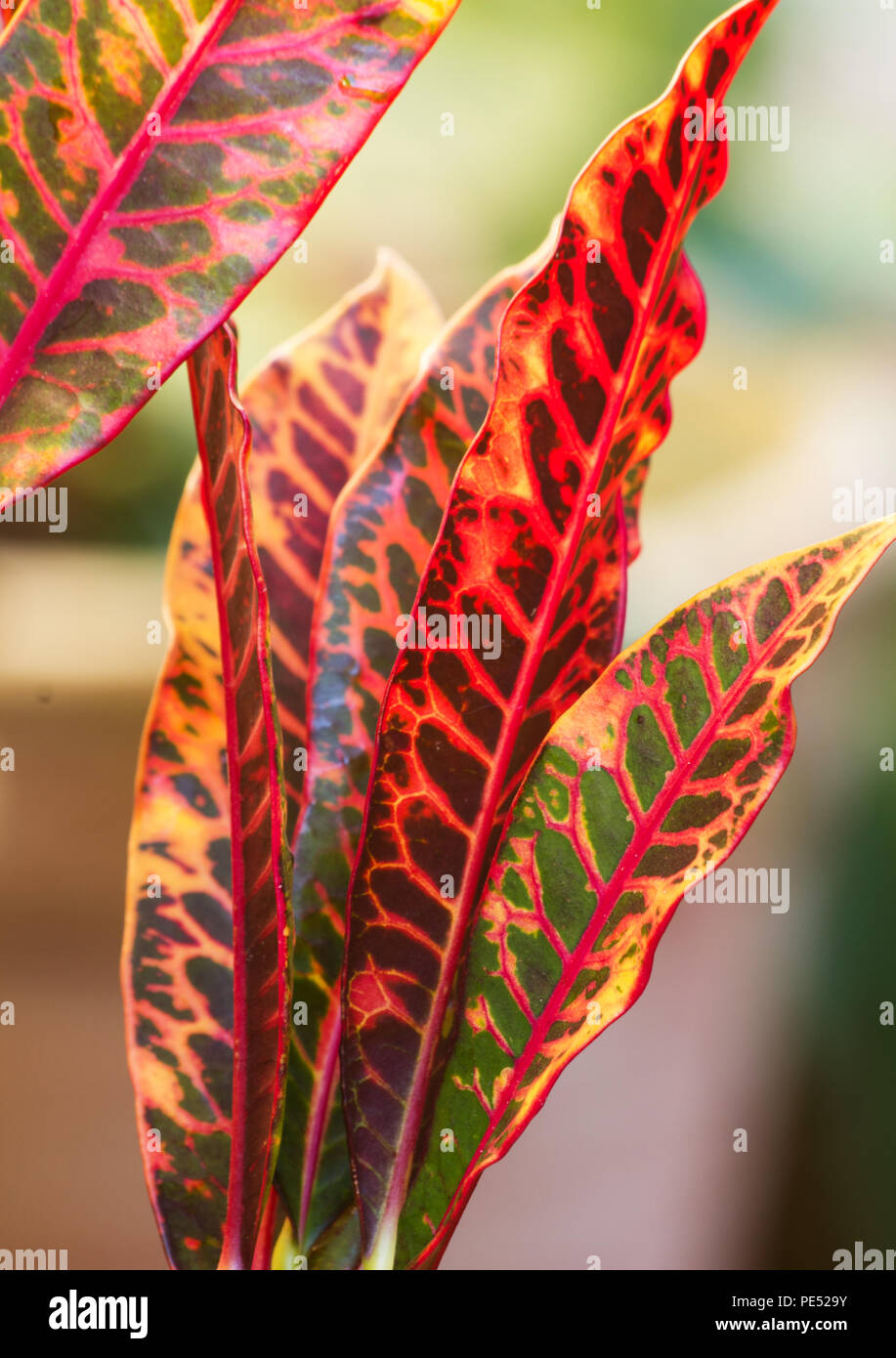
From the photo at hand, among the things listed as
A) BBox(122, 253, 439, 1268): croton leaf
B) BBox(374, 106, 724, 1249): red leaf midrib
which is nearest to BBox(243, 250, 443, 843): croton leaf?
BBox(122, 253, 439, 1268): croton leaf

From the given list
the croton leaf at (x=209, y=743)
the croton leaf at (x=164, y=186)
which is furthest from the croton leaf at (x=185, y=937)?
the croton leaf at (x=164, y=186)

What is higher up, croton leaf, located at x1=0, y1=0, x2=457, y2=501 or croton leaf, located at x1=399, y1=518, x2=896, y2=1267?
croton leaf, located at x1=0, y1=0, x2=457, y2=501

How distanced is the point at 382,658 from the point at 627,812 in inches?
4.8

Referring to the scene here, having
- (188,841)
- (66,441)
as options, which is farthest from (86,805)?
(66,441)

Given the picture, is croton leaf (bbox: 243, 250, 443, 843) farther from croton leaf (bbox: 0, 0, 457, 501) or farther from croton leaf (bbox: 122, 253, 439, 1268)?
croton leaf (bbox: 0, 0, 457, 501)

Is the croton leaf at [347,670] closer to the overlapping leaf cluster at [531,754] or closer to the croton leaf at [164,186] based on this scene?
the overlapping leaf cluster at [531,754]

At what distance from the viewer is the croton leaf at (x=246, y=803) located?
256 mm

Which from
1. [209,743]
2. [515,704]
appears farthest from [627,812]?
[209,743]

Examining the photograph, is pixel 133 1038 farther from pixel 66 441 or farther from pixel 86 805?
pixel 86 805

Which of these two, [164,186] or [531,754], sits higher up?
[164,186]

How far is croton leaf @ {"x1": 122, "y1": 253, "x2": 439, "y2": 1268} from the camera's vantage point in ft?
1.08

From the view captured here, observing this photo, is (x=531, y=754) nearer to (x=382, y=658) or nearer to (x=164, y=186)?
(x=382, y=658)

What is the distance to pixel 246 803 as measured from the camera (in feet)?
0.90

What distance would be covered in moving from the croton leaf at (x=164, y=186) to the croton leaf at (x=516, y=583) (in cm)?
7
